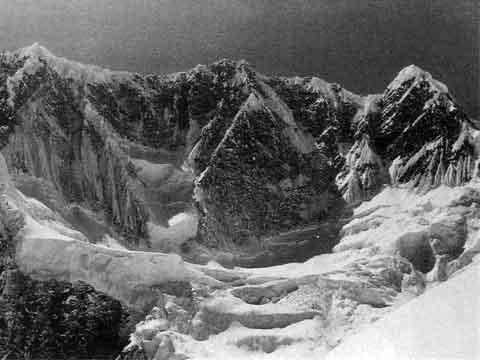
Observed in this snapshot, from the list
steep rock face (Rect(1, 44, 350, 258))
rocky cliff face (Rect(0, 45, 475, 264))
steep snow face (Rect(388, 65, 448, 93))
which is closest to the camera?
rocky cliff face (Rect(0, 45, 475, 264))

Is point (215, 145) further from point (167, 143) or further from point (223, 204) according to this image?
Answer: point (223, 204)

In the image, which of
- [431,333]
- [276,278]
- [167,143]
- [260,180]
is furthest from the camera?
[167,143]

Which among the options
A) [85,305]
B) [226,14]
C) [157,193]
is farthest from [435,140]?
[85,305]

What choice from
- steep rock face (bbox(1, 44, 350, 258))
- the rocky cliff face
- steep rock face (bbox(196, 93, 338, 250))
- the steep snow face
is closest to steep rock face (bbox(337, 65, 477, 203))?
the steep snow face

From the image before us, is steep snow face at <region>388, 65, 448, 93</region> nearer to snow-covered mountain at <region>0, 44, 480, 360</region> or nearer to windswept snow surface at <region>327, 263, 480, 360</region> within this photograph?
snow-covered mountain at <region>0, 44, 480, 360</region>

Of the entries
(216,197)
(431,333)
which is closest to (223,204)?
(216,197)

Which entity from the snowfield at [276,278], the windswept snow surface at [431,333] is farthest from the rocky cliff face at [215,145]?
the windswept snow surface at [431,333]
